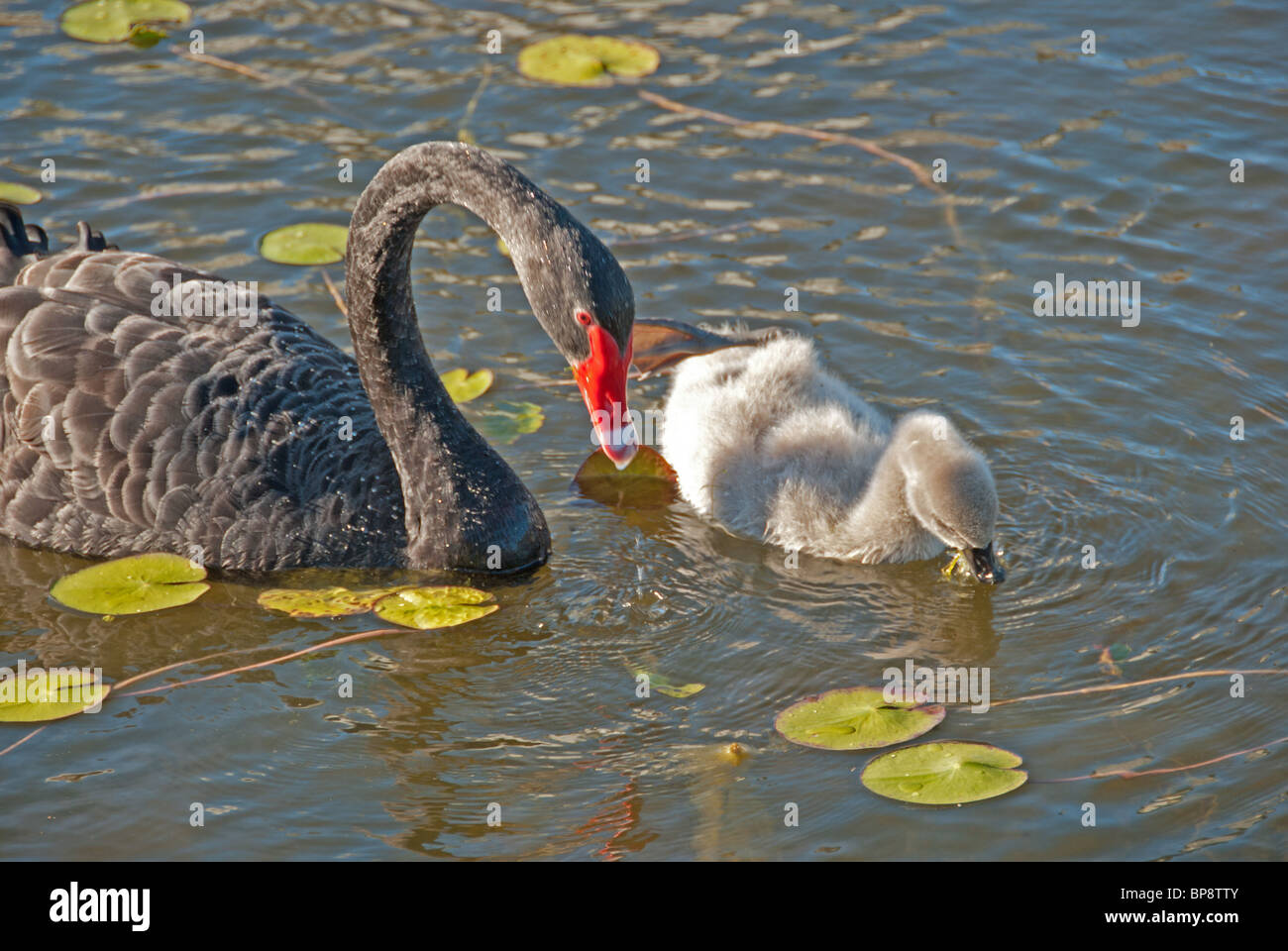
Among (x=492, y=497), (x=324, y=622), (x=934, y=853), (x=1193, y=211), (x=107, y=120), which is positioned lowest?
(x=934, y=853)

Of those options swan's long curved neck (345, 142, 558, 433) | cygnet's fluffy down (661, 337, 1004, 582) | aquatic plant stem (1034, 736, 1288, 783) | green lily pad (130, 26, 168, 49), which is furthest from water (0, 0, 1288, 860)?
swan's long curved neck (345, 142, 558, 433)

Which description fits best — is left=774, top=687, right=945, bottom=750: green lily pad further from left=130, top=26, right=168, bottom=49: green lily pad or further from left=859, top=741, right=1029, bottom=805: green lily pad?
left=130, top=26, right=168, bottom=49: green lily pad

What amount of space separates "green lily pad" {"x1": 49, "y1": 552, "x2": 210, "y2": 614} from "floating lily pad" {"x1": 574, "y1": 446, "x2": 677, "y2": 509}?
157 centimetres

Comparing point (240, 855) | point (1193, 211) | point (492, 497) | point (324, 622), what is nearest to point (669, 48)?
point (1193, 211)

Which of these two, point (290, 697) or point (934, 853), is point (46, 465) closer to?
point (290, 697)

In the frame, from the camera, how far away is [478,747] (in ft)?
15.9

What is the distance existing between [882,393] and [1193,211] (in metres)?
2.20

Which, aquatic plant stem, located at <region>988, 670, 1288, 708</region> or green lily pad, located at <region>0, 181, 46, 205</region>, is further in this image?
green lily pad, located at <region>0, 181, 46, 205</region>

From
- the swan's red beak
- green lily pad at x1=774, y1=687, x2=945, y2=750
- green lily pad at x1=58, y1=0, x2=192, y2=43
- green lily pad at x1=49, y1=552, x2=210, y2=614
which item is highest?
green lily pad at x1=58, y1=0, x2=192, y2=43

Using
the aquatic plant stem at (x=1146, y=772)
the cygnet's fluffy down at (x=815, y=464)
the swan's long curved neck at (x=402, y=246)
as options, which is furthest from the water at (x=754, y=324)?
the swan's long curved neck at (x=402, y=246)

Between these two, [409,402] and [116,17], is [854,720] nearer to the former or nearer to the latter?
[409,402]

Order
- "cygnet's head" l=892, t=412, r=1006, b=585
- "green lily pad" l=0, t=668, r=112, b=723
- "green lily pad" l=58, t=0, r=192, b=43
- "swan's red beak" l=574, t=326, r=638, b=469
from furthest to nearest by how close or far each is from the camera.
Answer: "green lily pad" l=58, t=0, r=192, b=43
"cygnet's head" l=892, t=412, r=1006, b=585
"green lily pad" l=0, t=668, r=112, b=723
"swan's red beak" l=574, t=326, r=638, b=469

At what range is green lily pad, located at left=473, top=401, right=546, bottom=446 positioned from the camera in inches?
256

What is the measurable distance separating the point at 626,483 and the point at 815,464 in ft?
2.82
